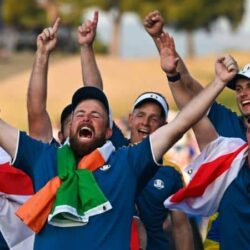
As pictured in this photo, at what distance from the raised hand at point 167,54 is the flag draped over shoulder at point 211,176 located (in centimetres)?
50

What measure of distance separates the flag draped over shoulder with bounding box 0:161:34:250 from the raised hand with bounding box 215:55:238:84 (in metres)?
1.35

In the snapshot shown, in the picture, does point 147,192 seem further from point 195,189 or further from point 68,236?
point 68,236

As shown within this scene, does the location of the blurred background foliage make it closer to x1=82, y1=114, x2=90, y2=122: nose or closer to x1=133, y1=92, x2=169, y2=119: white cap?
x1=133, y1=92, x2=169, y2=119: white cap

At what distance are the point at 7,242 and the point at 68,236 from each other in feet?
2.77

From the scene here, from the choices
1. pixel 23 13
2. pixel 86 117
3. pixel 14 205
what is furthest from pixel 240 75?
pixel 23 13

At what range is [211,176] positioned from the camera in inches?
243

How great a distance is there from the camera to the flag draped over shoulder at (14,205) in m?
6.53

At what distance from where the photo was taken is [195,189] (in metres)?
6.23

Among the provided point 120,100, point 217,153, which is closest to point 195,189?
point 217,153

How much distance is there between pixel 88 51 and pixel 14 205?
1.40 meters

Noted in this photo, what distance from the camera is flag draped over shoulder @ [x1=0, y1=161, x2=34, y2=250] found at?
653 centimetres

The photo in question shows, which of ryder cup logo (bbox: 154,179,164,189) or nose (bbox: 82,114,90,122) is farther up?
nose (bbox: 82,114,90,122)

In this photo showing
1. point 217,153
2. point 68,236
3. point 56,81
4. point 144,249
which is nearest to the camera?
point 68,236

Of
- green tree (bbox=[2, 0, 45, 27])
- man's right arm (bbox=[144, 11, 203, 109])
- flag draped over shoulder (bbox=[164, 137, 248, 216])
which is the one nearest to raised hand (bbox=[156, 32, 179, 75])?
man's right arm (bbox=[144, 11, 203, 109])
